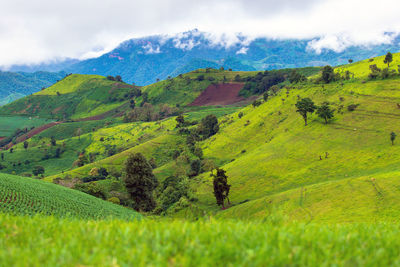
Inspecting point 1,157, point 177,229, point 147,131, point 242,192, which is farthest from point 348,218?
point 1,157

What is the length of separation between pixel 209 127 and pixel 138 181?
228 ft

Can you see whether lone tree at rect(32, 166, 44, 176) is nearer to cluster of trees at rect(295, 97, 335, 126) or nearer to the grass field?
cluster of trees at rect(295, 97, 335, 126)

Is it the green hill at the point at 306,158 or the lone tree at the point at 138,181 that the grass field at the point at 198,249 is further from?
the lone tree at the point at 138,181

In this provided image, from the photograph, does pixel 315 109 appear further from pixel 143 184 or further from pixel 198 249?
pixel 198 249

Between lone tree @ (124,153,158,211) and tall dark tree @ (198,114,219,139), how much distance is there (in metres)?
64.1

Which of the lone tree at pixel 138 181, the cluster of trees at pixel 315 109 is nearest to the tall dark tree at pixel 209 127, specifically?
the cluster of trees at pixel 315 109

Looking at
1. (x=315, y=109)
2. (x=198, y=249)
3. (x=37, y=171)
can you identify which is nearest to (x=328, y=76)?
(x=315, y=109)

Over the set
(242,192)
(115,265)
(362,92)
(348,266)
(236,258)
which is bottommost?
(242,192)

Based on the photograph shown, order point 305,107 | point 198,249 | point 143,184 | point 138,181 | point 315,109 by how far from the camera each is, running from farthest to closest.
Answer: point 315,109, point 305,107, point 143,184, point 138,181, point 198,249

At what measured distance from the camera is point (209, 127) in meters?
119

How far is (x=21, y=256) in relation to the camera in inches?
118

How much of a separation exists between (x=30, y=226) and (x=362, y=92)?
92670 mm

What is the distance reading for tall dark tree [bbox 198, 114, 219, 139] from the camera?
116625mm

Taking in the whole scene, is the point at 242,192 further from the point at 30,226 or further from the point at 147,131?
the point at 147,131
